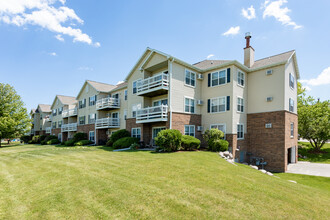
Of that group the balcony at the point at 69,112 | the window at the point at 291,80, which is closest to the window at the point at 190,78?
the window at the point at 291,80

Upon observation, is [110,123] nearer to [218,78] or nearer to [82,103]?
[82,103]

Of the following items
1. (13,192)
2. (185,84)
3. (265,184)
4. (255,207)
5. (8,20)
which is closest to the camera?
(255,207)

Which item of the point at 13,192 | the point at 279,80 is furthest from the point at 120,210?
the point at 279,80

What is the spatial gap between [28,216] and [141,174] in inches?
166

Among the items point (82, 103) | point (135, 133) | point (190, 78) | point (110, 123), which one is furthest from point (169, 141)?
point (82, 103)

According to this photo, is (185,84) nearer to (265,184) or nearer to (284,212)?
(265,184)

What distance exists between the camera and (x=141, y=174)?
8.49 m

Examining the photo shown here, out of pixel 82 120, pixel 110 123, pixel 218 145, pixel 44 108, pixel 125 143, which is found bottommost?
pixel 125 143

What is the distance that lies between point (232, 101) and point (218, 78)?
287 centimetres

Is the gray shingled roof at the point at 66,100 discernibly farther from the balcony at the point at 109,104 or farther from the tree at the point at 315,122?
the tree at the point at 315,122

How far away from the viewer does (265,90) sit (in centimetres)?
1795

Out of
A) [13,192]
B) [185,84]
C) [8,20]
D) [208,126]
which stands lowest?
[13,192]

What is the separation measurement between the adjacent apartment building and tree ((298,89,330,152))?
6.87 meters

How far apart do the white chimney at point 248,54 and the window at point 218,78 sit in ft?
11.8
